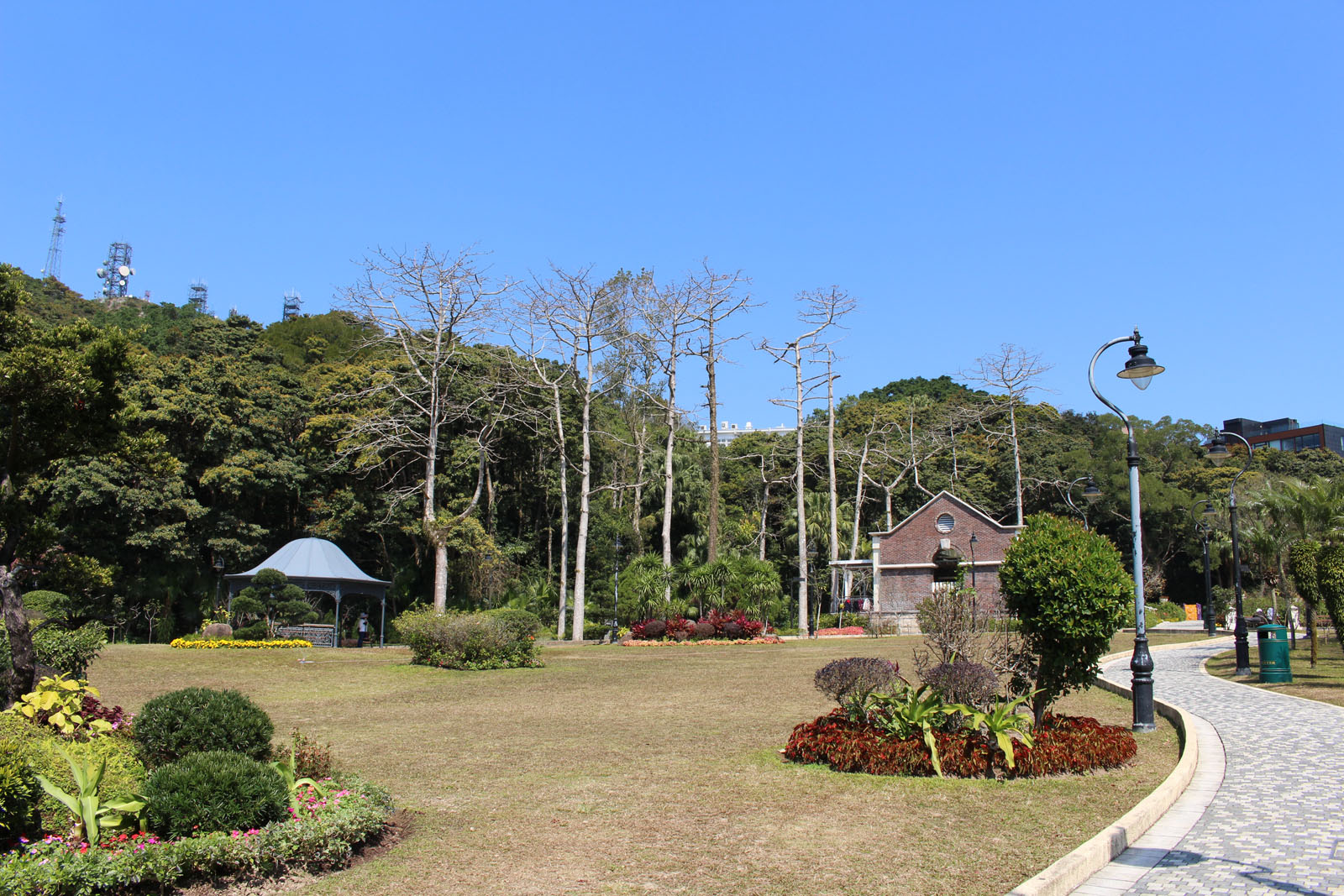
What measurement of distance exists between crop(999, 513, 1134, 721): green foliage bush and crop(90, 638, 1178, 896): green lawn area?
43.1 inches

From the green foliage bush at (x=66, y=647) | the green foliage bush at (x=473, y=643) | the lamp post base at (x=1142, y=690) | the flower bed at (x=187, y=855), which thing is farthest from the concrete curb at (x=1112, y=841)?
the green foliage bush at (x=473, y=643)

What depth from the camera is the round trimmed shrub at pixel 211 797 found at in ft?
19.1

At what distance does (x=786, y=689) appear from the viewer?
53.6ft

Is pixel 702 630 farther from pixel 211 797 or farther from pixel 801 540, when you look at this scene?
pixel 211 797

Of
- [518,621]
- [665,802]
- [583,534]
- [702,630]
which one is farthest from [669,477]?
[665,802]

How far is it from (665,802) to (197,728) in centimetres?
381

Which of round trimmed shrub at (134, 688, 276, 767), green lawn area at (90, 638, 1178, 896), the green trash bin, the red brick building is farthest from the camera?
the red brick building

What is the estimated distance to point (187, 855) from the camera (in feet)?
18.1

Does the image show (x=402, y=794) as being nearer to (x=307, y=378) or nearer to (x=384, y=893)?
(x=384, y=893)

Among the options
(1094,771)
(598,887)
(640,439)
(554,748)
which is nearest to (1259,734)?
(1094,771)

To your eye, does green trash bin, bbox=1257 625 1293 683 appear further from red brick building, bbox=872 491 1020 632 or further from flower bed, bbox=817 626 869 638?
red brick building, bbox=872 491 1020 632

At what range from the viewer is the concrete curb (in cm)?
523

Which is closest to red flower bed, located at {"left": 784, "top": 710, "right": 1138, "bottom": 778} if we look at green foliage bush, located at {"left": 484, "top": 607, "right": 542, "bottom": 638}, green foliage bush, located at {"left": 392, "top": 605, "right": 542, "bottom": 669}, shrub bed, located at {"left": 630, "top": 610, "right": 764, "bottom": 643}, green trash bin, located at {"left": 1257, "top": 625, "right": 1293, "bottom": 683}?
green trash bin, located at {"left": 1257, "top": 625, "right": 1293, "bottom": 683}

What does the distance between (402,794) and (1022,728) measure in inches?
228
